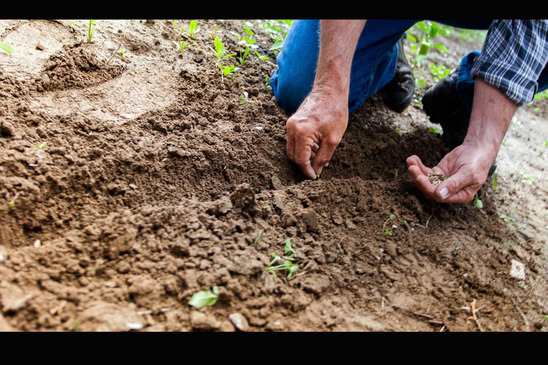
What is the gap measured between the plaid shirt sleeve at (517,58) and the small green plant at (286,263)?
1473 millimetres

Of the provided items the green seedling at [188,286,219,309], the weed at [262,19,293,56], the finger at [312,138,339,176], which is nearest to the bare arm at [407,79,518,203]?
the finger at [312,138,339,176]

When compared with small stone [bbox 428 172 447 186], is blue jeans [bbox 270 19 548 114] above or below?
above

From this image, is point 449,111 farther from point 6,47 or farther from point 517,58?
point 6,47

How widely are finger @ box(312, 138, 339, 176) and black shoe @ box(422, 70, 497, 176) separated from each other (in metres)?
1.10

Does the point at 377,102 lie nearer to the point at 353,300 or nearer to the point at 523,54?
the point at 523,54

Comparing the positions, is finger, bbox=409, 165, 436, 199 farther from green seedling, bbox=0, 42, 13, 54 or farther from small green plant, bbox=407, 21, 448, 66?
green seedling, bbox=0, 42, 13, 54

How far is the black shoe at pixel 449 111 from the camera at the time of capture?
2453 millimetres

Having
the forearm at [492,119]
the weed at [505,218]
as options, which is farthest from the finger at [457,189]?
the weed at [505,218]

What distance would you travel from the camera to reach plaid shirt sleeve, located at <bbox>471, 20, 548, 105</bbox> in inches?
77.2

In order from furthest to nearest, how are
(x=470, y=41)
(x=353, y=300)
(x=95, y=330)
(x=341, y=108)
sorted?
(x=470, y=41) → (x=341, y=108) → (x=353, y=300) → (x=95, y=330)

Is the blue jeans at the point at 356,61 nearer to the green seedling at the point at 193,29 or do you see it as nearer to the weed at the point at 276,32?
Answer: the weed at the point at 276,32

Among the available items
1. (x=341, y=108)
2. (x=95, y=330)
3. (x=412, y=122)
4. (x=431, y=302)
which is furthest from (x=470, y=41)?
(x=95, y=330)

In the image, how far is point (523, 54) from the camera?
1.98 m

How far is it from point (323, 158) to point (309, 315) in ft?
2.74
